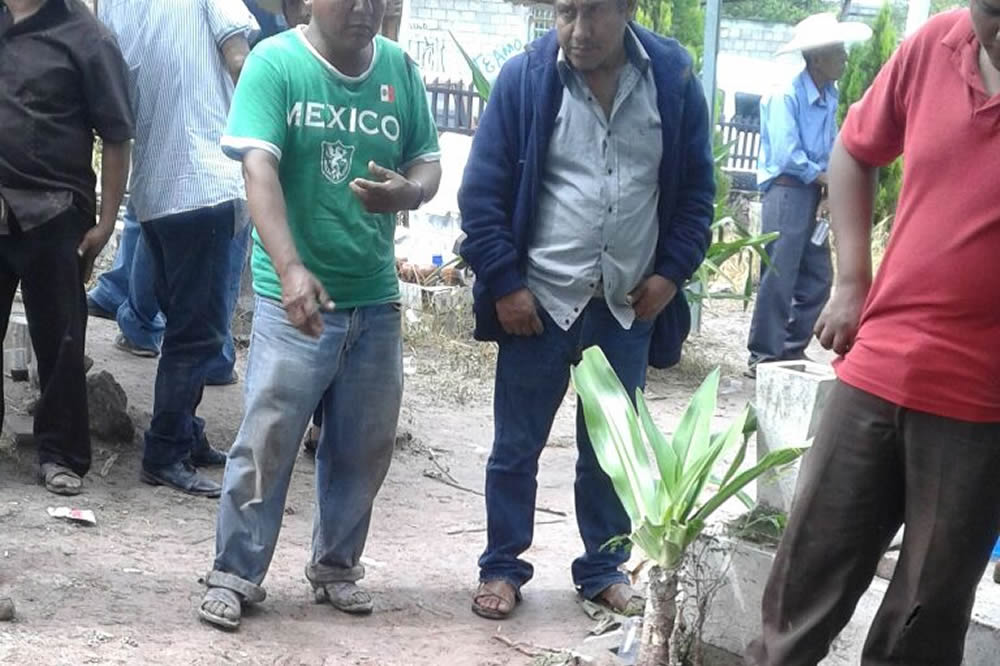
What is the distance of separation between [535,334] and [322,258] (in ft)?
2.45

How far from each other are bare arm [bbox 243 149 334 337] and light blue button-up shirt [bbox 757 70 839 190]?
5.16m

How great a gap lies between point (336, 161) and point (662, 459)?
1.32 m

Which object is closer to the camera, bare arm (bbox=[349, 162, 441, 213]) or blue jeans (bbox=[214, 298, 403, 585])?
bare arm (bbox=[349, 162, 441, 213])

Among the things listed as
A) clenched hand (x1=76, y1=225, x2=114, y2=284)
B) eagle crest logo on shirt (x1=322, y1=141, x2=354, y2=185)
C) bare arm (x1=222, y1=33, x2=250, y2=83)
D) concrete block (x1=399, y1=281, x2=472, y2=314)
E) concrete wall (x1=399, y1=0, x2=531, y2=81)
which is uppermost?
bare arm (x1=222, y1=33, x2=250, y2=83)

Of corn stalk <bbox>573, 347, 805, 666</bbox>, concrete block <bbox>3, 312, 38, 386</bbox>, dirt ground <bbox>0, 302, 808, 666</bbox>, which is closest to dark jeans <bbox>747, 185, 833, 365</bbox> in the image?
dirt ground <bbox>0, 302, 808, 666</bbox>

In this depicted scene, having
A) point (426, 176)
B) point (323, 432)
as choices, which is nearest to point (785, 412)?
point (426, 176)

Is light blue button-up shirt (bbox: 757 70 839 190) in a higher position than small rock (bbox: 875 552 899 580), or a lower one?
higher

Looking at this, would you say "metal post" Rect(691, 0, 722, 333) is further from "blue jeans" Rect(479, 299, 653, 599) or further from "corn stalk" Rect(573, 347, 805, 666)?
"corn stalk" Rect(573, 347, 805, 666)

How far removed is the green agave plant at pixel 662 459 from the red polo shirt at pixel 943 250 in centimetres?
79

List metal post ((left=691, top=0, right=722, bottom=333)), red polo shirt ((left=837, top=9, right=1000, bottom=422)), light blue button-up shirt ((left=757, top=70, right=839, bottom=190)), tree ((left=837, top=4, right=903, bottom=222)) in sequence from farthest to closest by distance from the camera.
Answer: tree ((left=837, top=4, right=903, bottom=222)), metal post ((left=691, top=0, right=722, bottom=333)), light blue button-up shirt ((left=757, top=70, right=839, bottom=190)), red polo shirt ((left=837, top=9, right=1000, bottom=422))

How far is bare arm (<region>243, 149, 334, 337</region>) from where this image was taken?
402 cm

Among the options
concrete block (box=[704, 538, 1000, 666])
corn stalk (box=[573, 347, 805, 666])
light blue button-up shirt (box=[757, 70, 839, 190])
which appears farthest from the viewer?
light blue button-up shirt (box=[757, 70, 839, 190])

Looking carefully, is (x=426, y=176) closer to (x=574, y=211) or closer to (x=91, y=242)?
(x=574, y=211)

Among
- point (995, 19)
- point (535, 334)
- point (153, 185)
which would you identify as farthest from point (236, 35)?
point (995, 19)
